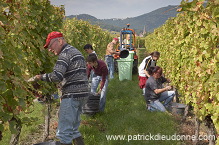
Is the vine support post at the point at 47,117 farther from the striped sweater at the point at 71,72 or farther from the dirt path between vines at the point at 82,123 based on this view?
the striped sweater at the point at 71,72

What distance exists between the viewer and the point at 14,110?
A: 224cm

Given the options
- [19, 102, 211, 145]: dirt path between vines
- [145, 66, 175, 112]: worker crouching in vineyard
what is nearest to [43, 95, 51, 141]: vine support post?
[19, 102, 211, 145]: dirt path between vines

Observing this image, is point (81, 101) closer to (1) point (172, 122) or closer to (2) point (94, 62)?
(2) point (94, 62)

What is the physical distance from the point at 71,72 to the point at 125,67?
22.0ft

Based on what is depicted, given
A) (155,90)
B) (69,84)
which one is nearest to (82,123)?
(69,84)

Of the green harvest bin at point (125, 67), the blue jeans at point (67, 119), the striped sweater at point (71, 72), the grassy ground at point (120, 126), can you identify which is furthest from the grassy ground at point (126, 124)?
the green harvest bin at point (125, 67)

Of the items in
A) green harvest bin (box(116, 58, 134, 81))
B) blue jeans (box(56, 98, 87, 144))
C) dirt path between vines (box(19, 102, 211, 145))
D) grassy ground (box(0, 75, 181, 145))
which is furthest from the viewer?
green harvest bin (box(116, 58, 134, 81))

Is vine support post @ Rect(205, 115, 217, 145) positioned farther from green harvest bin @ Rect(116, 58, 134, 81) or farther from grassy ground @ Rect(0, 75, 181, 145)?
green harvest bin @ Rect(116, 58, 134, 81)

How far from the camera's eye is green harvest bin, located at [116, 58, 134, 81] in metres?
9.70

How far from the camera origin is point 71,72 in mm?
3207

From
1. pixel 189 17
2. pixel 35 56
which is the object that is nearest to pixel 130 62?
pixel 189 17

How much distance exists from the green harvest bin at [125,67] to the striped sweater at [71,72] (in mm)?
6463

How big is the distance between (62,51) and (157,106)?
3592 mm

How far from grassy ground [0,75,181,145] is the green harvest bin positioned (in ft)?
11.0
